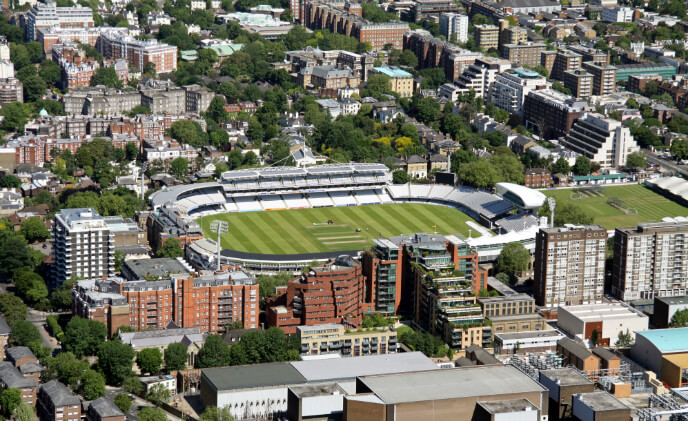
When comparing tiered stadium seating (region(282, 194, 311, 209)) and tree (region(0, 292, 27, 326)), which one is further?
tiered stadium seating (region(282, 194, 311, 209))

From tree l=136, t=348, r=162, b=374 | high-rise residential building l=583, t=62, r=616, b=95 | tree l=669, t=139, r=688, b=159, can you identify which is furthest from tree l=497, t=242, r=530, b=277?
high-rise residential building l=583, t=62, r=616, b=95

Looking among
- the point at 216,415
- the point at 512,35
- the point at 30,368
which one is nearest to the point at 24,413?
the point at 30,368

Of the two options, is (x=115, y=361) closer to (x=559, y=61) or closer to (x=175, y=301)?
(x=175, y=301)

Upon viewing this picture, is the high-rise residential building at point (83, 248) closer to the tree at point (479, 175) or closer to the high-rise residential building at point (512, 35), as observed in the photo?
the tree at point (479, 175)

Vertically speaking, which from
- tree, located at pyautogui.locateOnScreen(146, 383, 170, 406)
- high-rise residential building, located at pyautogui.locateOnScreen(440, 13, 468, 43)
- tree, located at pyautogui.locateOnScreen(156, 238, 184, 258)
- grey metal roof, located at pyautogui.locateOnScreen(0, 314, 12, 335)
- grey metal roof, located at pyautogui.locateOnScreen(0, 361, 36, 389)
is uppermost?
high-rise residential building, located at pyautogui.locateOnScreen(440, 13, 468, 43)

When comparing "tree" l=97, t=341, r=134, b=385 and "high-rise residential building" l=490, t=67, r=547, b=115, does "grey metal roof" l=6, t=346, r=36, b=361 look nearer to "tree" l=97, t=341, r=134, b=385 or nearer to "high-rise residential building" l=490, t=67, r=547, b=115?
"tree" l=97, t=341, r=134, b=385

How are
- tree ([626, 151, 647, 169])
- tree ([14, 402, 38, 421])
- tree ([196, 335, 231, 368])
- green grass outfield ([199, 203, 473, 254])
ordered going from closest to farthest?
tree ([14, 402, 38, 421]), tree ([196, 335, 231, 368]), green grass outfield ([199, 203, 473, 254]), tree ([626, 151, 647, 169])
